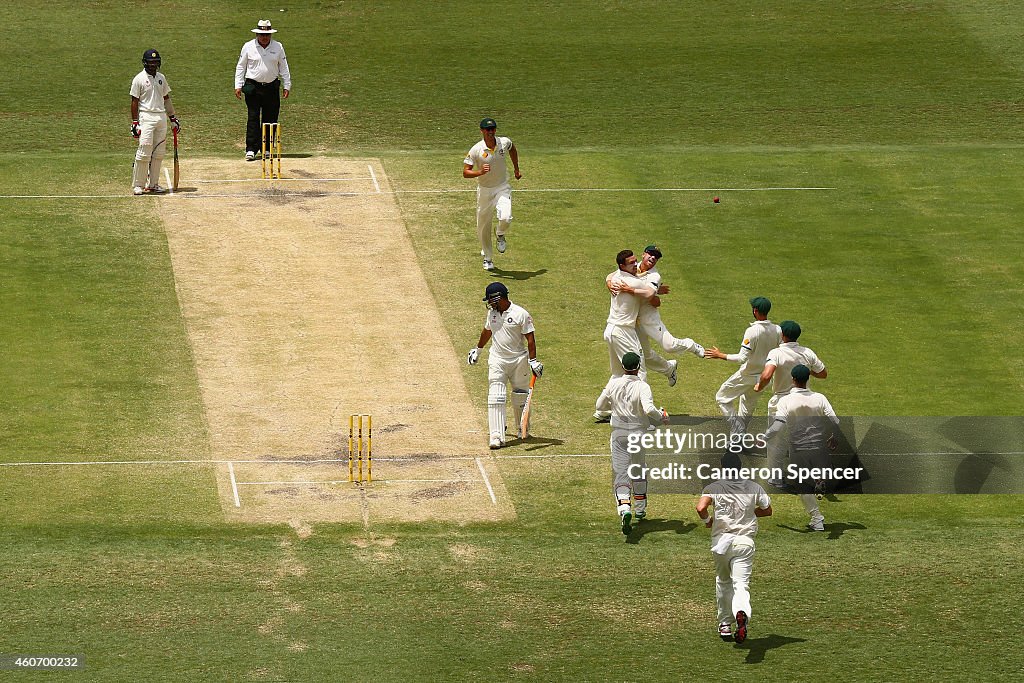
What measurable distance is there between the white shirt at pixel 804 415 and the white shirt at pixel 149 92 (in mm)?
13927

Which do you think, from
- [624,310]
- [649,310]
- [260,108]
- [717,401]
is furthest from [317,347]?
[260,108]

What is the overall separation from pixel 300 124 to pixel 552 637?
61.2ft

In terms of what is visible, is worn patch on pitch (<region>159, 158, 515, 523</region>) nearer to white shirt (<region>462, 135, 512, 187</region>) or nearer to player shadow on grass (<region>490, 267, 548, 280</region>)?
player shadow on grass (<region>490, 267, 548, 280</region>)

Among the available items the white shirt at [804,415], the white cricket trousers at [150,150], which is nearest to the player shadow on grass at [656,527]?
the white shirt at [804,415]

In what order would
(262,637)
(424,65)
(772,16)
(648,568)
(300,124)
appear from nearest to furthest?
(262,637) < (648,568) < (300,124) < (424,65) < (772,16)

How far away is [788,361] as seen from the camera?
1928 cm

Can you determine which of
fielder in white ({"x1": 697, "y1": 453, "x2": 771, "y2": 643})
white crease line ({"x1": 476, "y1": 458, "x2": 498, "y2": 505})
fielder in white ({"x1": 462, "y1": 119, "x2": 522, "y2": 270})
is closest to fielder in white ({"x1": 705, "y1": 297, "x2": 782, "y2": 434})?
white crease line ({"x1": 476, "y1": 458, "x2": 498, "y2": 505})

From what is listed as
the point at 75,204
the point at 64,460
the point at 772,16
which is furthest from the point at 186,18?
the point at 64,460

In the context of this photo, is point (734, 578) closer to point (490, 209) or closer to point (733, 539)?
point (733, 539)

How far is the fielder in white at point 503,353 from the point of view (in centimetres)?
2058

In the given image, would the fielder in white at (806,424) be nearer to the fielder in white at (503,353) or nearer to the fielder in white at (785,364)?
the fielder in white at (785,364)

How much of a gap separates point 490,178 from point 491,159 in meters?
0.33

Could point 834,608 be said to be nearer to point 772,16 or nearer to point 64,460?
point 64,460

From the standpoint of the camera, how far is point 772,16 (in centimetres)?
3953
